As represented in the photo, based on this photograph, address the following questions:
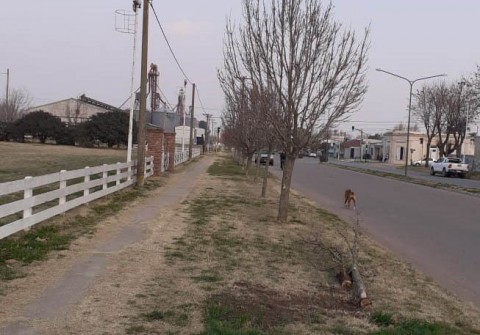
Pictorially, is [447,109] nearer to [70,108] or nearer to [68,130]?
[68,130]

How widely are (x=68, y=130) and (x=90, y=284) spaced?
63334mm

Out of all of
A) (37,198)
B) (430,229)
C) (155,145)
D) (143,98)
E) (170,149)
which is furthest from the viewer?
(170,149)

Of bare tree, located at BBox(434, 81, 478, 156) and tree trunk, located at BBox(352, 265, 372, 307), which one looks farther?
bare tree, located at BBox(434, 81, 478, 156)

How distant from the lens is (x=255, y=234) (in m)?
11.3

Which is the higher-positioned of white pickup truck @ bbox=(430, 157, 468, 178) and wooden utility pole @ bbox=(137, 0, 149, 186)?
wooden utility pole @ bbox=(137, 0, 149, 186)

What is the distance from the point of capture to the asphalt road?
923 cm

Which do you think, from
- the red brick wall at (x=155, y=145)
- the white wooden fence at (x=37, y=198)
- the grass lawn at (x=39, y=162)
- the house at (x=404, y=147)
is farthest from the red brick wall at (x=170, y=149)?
the house at (x=404, y=147)

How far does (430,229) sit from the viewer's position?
1428 cm

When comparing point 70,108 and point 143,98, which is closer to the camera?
point 143,98

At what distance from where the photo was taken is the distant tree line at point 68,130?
216ft

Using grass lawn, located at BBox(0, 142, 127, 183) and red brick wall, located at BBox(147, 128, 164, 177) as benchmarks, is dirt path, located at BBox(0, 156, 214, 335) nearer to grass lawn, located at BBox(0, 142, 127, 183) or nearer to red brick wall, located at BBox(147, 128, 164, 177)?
grass lawn, located at BBox(0, 142, 127, 183)

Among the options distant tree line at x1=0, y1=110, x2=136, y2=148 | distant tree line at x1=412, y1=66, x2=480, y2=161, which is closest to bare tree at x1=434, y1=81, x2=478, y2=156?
distant tree line at x1=412, y1=66, x2=480, y2=161

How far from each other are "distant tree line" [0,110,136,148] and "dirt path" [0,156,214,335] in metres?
56.6

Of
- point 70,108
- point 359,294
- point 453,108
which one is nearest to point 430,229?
point 359,294
